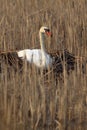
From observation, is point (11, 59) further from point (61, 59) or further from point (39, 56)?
point (61, 59)

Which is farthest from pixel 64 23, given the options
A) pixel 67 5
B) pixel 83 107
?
pixel 83 107

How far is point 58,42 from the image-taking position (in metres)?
6.64

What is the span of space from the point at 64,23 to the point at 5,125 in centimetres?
334

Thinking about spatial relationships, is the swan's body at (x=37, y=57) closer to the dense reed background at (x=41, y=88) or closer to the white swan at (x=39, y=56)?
the white swan at (x=39, y=56)

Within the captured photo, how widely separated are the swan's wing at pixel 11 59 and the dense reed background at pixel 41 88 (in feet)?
0.50

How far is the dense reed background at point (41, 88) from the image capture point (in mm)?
4121

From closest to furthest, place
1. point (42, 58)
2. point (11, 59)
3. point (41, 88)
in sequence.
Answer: point (41, 88)
point (42, 58)
point (11, 59)

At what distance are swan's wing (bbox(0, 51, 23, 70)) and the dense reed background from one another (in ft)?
0.50

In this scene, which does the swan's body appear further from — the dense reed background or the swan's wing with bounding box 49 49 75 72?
the dense reed background

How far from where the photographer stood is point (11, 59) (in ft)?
19.3

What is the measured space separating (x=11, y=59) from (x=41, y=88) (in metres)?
1.52

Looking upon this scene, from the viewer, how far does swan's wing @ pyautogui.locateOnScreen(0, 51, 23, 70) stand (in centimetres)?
561

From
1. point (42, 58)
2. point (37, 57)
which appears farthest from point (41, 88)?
point (37, 57)

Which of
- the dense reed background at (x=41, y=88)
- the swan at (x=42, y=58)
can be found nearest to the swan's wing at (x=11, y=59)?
the swan at (x=42, y=58)
